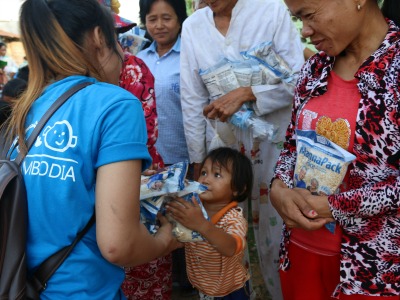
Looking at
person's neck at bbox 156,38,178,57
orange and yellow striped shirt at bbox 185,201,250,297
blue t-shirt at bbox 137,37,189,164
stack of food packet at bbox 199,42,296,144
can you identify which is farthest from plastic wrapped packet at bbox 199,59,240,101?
person's neck at bbox 156,38,178,57

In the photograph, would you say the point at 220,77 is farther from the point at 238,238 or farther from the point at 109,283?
the point at 109,283

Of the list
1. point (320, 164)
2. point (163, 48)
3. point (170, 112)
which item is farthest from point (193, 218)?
point (163, 48)

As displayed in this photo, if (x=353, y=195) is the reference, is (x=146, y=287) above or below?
below

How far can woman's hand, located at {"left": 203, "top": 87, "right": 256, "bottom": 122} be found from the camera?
2.40 meters

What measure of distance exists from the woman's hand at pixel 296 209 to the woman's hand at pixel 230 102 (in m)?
0.69

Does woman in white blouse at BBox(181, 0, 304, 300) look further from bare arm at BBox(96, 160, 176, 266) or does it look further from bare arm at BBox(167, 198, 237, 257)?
bare arm at BBox(96, 160, 176, 266)

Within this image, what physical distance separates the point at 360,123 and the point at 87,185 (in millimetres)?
956

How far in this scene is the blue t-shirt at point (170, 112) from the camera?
3.12 meters

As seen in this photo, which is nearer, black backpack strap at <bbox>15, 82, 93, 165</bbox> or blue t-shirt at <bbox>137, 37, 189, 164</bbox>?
black backpack strap at <bbox>15, 82, 93, 165</bbox>

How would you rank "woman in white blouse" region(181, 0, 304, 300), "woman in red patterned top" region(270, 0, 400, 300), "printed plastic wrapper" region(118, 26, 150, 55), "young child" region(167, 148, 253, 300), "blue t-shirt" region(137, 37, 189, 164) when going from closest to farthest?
1. "woman in red patterned top" region(270, 0, 400, 300)
2. "young child" region(167, 148, 253, 300)
3. "woman in white blouse" region(181, 0, 304, 300)
4. "printed plastic wrapper" region(118, 26, 150, 55)
5. "blue t-shirt" region(137, 37, 189, 164)

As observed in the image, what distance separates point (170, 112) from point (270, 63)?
94 centimetres

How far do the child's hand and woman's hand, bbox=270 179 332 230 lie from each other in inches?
14.1

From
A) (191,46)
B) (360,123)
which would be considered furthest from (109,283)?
(191,46)

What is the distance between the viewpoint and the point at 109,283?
1.33m
